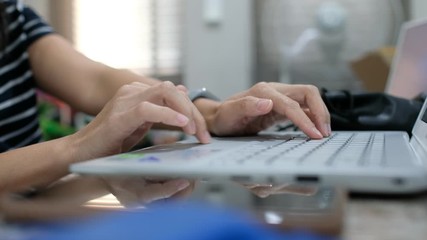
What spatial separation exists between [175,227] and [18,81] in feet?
3.22

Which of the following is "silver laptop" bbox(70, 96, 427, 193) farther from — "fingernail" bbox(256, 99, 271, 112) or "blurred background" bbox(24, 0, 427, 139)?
"blurred background" bbox(24, 0, 427, 139)

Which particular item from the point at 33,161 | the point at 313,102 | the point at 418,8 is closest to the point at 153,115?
the point at 33,161

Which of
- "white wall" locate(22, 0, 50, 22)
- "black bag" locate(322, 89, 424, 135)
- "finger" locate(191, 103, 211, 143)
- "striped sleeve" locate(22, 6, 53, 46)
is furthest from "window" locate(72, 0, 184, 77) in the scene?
"finger" locate(191, 103, 211, 143)

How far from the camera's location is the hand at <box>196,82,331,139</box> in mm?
783

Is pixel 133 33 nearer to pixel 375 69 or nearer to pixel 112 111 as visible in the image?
pixel 375 69

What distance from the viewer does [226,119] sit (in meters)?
0.86

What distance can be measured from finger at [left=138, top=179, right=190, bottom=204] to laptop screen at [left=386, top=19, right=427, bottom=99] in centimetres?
82

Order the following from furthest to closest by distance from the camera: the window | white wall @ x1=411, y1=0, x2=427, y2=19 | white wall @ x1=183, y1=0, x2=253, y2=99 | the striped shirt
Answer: the window → white wall @ x1=183, y1=0, x2=253, y2=99 → white wall @ x1=411, y1=0, x2=427, y2=19 → the striped shirt

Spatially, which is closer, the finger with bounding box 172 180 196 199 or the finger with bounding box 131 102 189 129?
the finger with bounding box 172 180 196 199

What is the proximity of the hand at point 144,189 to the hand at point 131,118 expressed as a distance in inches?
7.3

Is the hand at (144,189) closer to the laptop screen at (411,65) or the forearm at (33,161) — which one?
the forearm at (33,161)

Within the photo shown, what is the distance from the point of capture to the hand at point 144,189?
1.20 feet

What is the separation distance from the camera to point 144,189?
0.41 meters

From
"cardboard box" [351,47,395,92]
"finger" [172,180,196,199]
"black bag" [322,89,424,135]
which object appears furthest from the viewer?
"cardboard box" [351,47,395,92]
